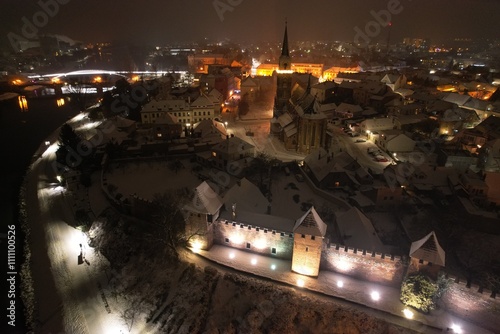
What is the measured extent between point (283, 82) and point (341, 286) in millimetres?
51640

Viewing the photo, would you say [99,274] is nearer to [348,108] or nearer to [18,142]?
[18,142]

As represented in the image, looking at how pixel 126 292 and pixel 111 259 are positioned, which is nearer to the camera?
pixel 126 292

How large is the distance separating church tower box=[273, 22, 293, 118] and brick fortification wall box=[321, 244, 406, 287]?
44313mm

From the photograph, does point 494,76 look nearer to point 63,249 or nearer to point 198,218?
point 198,218

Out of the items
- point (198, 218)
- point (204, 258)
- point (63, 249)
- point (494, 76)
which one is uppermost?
point (494, 76)

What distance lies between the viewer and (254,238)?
27.0 metres

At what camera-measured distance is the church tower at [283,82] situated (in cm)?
6431

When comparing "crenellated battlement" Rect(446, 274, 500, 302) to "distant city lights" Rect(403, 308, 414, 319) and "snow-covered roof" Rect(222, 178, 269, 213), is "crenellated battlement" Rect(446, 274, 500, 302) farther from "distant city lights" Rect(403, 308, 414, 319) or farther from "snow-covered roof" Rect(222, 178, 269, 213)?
"snow-covered roof" Rect(222, 178, 269, 213)

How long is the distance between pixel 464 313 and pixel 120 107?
7161 centimetres

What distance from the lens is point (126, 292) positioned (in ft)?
92.9

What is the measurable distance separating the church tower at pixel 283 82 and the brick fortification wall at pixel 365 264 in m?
44.3

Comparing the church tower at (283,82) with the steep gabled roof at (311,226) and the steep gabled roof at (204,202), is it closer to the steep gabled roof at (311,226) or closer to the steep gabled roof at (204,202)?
the steep gabled roof at (204,202)

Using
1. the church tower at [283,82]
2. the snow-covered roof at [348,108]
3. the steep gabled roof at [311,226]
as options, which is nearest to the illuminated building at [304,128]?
the church tower at [283,82]

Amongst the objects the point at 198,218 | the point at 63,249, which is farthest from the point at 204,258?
the point at 63,249
